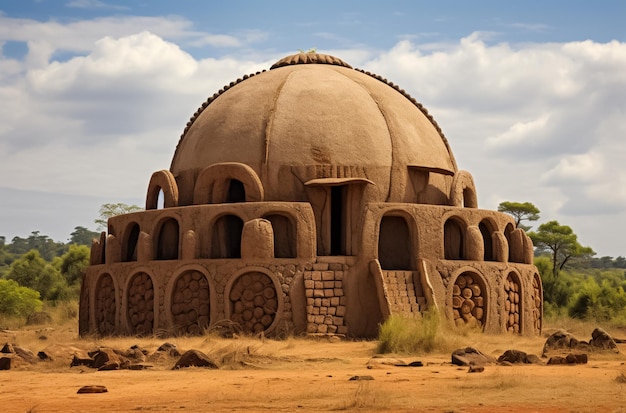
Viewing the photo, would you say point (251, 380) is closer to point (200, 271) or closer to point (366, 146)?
point (200, 271)

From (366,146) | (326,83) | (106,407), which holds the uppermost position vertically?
(326,83)

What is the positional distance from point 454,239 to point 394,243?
1.30 meters

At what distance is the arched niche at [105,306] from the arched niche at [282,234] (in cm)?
357

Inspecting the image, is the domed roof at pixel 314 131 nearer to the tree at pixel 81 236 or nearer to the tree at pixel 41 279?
→ the tree at pixel 41 279

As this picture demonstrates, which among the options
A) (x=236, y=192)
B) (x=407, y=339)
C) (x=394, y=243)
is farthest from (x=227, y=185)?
(x=407, y=339)

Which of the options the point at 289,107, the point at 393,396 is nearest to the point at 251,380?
the point at 393,396

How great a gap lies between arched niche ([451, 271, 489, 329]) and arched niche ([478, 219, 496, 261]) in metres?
1.07

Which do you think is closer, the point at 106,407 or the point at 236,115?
the point at 106,407

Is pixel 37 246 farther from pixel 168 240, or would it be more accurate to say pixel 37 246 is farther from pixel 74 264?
pixel 168 240

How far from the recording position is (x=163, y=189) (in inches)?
751

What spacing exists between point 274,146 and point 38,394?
935 cm

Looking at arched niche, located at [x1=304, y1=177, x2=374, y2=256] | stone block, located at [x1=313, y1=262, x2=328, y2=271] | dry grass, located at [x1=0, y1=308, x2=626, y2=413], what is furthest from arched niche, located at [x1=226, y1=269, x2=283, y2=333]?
dry grass, located at [x1=0, y1=308, x2=626, y2=413]

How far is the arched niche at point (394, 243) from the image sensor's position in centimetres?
1786

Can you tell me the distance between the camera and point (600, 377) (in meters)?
10.6
